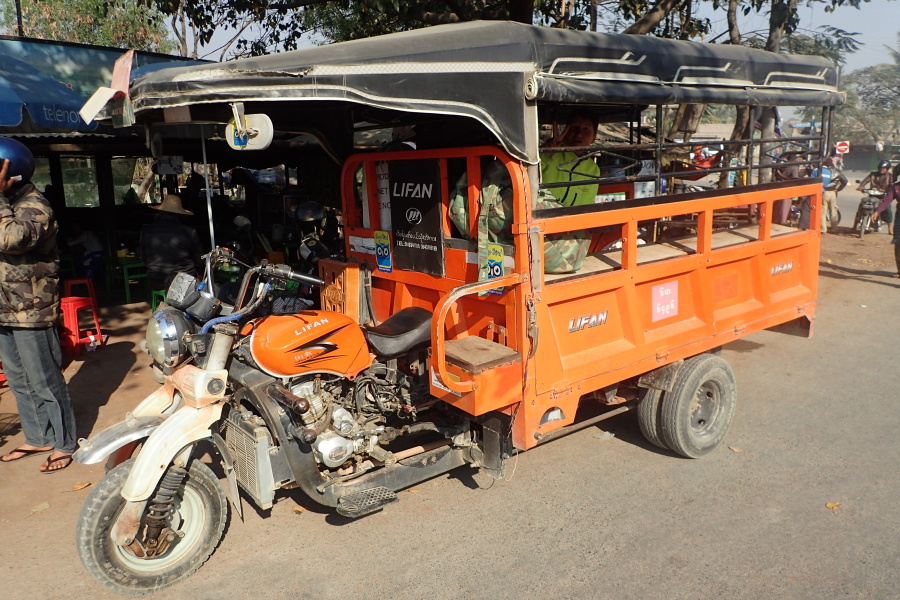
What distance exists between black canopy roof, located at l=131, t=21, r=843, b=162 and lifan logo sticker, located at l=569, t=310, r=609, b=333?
99 cm

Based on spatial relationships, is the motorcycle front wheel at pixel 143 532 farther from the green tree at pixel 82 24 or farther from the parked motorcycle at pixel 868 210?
the green tree at pixel 82 24

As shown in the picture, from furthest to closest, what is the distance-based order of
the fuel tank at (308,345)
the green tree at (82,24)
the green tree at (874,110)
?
the green tree at (874,110), the green tree at (82,24), the fuel tank at (308,345)

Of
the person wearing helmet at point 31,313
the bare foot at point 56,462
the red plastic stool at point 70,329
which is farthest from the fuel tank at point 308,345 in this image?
the red plastic stool at point 70,329

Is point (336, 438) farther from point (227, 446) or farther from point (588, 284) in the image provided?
point (588, 284)

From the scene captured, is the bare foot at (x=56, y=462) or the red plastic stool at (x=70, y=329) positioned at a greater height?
the red plastic stool at (x=70, y=329)

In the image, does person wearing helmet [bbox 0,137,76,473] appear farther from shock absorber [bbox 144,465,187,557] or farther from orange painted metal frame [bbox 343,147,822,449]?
orange painted metal frame [bbox 343,147,822,449]

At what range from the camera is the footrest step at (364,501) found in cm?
349

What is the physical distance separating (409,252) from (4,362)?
274 cm

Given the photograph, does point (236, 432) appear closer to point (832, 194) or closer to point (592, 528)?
point (592, 528)

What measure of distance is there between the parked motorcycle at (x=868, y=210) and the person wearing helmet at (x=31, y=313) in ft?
49.9

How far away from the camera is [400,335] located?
3930mm

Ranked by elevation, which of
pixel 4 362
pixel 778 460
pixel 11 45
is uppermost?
pixel 11 45

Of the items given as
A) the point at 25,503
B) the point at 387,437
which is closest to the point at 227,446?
the point at 387,437

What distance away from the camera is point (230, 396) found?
3607mm
